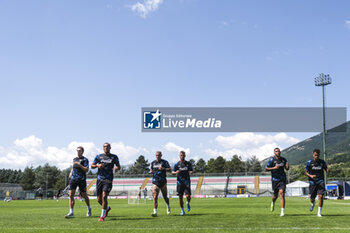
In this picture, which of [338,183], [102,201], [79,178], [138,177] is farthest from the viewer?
[138,177]

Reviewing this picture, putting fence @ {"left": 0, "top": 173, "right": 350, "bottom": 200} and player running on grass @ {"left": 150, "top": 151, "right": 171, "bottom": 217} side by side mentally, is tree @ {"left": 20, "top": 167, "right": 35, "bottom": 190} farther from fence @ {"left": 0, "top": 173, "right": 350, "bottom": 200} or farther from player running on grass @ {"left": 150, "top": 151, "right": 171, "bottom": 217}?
player running on grass @ {"left": 150, "top": 151, "right": 171, "bottom": 217}

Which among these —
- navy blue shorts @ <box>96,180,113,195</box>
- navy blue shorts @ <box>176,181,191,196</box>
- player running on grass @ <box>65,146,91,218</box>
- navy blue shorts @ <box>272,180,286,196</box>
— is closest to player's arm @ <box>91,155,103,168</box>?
navy blue shorts @ <box>96,180,113,195</box>

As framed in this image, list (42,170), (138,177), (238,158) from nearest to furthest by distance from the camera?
1. (138,177)
2. (42,170)
3. (238,158)

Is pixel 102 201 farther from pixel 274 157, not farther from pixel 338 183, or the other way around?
pixel 338 183

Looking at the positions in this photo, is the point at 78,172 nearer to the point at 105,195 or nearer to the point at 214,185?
the point at 105,195

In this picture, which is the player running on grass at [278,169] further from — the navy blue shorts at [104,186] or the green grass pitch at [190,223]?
the navy blue shorts at [104,186]

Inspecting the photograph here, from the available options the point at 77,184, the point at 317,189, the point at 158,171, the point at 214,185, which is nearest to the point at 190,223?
the point at 158,171

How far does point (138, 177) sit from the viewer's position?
272 feet

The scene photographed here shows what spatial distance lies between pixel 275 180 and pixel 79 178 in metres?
6.72

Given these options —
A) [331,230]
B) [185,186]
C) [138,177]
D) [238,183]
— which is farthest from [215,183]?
[331,230]

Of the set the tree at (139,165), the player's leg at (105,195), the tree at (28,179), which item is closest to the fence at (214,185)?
the tree at (28,179)

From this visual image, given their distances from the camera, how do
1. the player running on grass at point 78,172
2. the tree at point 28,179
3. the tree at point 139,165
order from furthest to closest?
the tree at point 139,165 < the tree at point 28,179 < the player running on grass at point 78,172

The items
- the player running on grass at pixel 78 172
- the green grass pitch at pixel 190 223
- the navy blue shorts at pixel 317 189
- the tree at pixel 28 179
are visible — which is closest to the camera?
the green grass pitch at pixel 190 223

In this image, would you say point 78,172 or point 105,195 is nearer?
point 105,195
